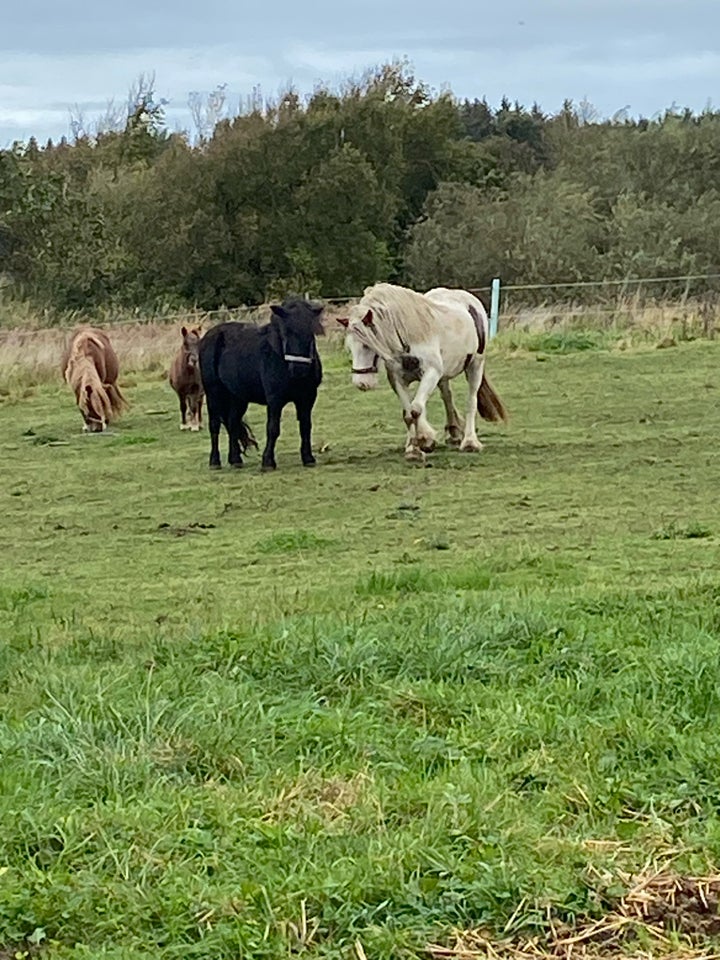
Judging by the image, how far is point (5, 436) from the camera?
16.1 metres

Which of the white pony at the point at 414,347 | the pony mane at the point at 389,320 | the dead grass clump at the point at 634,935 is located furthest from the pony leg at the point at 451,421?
the dead grass clump at the point at 634,935

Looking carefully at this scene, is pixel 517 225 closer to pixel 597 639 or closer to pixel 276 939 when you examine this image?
pixel 597 639

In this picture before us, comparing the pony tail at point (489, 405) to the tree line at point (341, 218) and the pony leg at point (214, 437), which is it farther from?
the tree line at point (341, 218)

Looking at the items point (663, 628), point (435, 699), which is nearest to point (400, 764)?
point (435, 699)

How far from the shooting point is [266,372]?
39.4 ft

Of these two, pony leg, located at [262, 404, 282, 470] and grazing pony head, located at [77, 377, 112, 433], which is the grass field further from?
grazing pony head, located at [77, 377, 112, 433]

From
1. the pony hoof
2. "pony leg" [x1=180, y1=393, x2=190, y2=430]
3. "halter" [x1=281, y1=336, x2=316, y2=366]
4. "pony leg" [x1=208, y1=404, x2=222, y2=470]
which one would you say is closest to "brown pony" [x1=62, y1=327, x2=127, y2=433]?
"pony leg" [x1=180, y1=393, x2=190, y2=430]

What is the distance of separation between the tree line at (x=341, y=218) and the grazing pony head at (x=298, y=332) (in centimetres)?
2072

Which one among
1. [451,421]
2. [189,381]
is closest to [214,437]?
[451,421]

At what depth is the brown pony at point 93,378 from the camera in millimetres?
16016

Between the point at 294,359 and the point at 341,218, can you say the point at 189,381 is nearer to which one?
the point at 294,359

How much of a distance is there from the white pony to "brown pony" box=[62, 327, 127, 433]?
4.95 meters

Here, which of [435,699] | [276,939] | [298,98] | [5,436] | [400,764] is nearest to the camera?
[276,939]

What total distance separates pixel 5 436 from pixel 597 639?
483 inches
